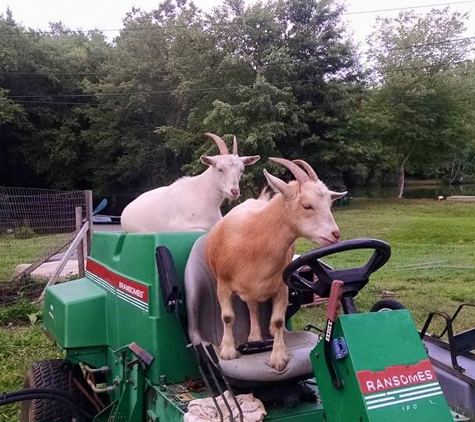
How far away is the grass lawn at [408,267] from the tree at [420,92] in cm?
494

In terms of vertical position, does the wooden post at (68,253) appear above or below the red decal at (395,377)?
below

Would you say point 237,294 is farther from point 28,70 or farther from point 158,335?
point 28,70

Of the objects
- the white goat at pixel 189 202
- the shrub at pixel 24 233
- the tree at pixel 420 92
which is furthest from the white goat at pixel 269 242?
the tree at pixel 420 92

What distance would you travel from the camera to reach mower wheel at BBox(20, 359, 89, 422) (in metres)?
3.19

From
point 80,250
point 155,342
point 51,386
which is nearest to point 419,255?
point 80,250

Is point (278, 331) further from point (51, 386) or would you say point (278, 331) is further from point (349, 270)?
point (51, 386)

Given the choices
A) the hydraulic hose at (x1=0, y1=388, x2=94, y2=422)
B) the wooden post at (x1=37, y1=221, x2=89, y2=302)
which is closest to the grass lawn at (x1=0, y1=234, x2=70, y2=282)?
the wooden post at (x1=37, y1=221, x2=89, y2=302)

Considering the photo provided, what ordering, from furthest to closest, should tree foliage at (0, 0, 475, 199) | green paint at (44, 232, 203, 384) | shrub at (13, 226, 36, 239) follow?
tree foliage at (0, 0, 475, 199) → shrub at (13, 226, 36, 239) → green paint at (44, 232, 203, 384)

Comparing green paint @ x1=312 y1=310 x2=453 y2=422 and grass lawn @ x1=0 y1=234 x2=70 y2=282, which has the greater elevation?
green paint @ x1=312 y1=310 x2=453 y2=422

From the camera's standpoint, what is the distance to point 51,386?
3336 millimetres

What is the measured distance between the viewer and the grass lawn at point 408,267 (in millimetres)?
5375

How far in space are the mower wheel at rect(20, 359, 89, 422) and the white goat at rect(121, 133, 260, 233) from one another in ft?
2.97

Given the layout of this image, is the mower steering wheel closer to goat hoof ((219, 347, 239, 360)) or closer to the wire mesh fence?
goat hoof ((219, 347, 239, 360))

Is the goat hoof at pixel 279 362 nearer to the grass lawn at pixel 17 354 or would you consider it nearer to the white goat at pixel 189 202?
the white goat at pixel 189 202
